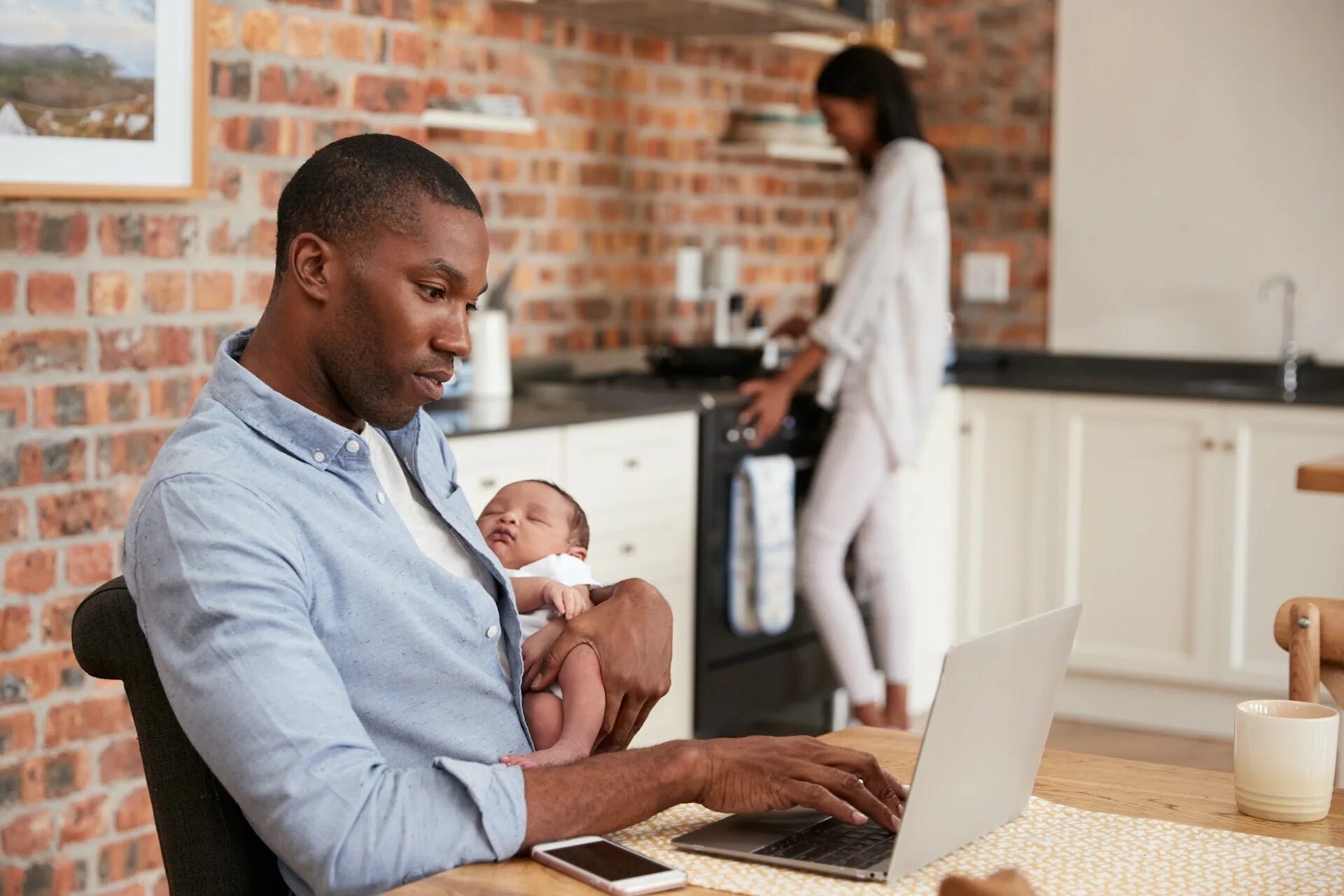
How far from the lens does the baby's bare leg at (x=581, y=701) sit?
1645mm

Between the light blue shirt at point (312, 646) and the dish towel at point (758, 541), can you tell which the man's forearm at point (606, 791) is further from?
the dish towel at point (758, 541)

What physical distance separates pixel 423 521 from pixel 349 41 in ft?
5.76

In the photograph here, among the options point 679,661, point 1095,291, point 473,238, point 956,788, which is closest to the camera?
point 956,788

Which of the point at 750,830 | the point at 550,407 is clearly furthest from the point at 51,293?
the point at 750,830

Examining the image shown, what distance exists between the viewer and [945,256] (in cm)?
432

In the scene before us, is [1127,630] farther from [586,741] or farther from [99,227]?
[586,741]

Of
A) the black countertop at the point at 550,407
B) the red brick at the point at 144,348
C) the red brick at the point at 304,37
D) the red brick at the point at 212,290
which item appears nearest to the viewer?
the red brick at the point at 144,348

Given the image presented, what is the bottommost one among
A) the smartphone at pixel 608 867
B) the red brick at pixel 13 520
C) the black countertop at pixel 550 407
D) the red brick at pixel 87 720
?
the red brick at pixel 87 720

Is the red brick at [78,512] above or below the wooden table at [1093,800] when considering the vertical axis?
above

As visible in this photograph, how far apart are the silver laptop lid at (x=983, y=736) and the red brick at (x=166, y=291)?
6.30ft

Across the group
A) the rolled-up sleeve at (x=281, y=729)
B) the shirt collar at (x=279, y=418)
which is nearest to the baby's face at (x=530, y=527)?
the shirt collar at (x=279, y=418)

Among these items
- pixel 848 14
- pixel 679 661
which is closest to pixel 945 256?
pixel 848 14

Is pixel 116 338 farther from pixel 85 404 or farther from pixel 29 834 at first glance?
pixel 29 834

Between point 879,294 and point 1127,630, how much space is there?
1406 mm
